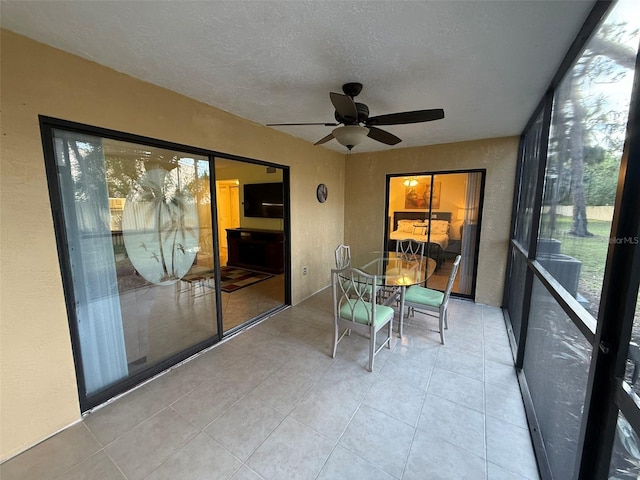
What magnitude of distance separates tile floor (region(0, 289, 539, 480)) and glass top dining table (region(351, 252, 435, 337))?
0.67 meters

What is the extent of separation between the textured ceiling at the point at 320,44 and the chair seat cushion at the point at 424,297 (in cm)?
196

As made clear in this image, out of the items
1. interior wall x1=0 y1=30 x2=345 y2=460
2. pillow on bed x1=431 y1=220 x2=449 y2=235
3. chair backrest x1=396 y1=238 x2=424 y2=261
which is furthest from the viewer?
pillow on bed x1=431 y1=220 x2=449 y2=235

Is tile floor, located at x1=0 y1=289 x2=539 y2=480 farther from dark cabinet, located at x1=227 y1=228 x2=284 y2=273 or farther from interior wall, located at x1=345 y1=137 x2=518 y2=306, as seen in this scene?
dark cabinet, located at x1=227 y1=228 x2=284 y2=273

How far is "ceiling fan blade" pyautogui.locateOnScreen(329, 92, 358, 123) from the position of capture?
1638 millimetres

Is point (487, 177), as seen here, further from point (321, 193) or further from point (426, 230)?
point (321, 193)

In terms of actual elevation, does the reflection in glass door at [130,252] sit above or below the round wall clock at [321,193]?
below

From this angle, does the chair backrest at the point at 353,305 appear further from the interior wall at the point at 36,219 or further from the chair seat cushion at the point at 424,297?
the interior wall at the point at 36,219

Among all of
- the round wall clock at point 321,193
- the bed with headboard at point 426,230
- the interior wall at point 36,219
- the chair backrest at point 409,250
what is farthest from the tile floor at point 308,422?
the round wall clock at point 321,193

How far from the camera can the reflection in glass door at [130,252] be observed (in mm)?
1738

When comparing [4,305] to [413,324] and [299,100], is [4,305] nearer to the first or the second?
[299,100]

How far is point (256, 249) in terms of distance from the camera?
213 inches

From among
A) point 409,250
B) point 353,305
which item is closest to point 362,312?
point 353,305

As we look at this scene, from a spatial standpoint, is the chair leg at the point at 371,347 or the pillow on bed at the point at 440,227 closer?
the chair leg at the point at 371,347

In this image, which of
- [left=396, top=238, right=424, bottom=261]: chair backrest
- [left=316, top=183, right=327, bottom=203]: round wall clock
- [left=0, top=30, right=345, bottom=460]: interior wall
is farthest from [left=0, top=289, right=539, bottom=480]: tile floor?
[left=316, top=183, right=327, bottom=203]: round wall clock
